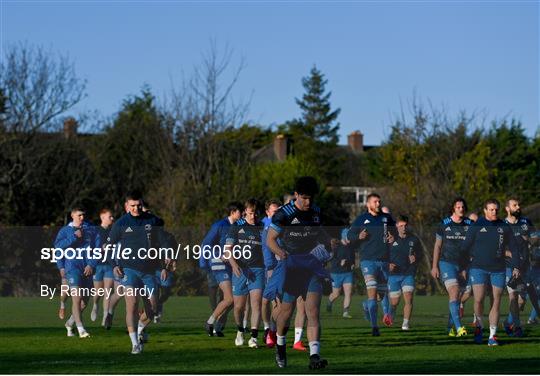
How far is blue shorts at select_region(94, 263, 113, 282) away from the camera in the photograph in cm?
2384

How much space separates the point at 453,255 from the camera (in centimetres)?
2019

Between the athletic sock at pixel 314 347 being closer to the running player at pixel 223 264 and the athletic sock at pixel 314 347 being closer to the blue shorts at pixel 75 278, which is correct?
the running player at pixel 223 264

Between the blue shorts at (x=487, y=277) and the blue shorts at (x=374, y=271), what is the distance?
2676mm

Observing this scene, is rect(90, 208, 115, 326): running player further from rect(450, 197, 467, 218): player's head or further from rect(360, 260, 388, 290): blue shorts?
rect(450, 197, 467, 218): player's head

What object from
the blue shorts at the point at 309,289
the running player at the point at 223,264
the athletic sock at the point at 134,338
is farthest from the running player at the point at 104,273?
the blue shorts at the point at 309,289

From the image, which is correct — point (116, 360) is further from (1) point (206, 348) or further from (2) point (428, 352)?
(2) point (428, 352)

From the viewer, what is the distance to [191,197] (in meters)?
49.5

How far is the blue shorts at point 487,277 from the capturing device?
18.4m

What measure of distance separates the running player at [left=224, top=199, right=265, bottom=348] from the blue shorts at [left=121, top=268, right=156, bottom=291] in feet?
5.68

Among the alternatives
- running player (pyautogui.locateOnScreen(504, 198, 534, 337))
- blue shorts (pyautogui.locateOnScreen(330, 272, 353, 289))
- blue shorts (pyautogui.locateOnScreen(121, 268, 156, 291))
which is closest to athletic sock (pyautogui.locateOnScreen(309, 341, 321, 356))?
blue shorts (pyautogui.locateOnScreen(121, 268, 156, 291))

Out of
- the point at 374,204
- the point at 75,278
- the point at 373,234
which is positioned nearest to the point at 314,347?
the point at 374,204

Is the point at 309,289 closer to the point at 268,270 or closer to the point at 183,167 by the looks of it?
the point at 268,270

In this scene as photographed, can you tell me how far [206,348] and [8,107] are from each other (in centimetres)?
3884

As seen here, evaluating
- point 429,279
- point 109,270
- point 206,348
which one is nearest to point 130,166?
point 429,279
